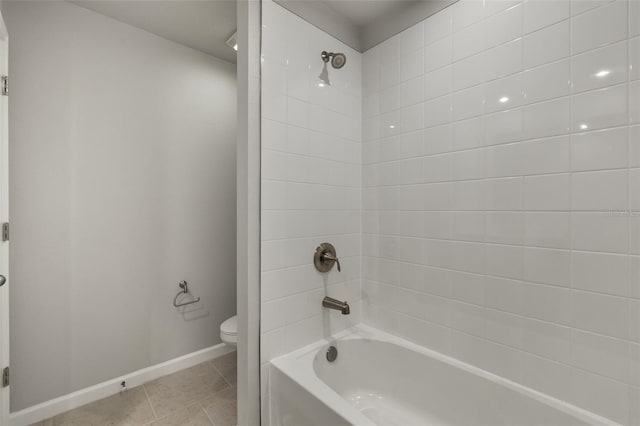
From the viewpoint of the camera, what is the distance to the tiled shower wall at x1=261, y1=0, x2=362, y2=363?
4.86 feet

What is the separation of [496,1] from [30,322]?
10.3 feet

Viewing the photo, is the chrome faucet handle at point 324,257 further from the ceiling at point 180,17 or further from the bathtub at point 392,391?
the ceiling at point 180,17

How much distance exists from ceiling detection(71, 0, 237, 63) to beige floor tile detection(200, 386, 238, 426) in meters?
2.66

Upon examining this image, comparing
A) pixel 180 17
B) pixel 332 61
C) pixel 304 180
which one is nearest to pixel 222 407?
pixel 304 180

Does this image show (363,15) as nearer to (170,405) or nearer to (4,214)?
(4,214)

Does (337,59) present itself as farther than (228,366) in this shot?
No

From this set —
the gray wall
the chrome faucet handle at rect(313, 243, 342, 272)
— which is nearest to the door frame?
the gray wall

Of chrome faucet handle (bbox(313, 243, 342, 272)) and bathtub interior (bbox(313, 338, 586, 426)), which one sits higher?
chrome faucet handle (bbox(313, 243, 342, 272))

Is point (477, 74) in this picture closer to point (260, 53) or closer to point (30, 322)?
point (260, 53)

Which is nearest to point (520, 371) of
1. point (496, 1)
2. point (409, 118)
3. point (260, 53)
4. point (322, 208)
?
point (322, 208)

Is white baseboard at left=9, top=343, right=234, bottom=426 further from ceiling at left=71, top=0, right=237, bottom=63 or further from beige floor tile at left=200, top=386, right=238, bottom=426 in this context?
ceiling at left=71, top=0, right=237, bottom=63

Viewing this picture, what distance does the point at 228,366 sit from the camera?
2.37 metres

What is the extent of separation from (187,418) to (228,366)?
0.61 meters


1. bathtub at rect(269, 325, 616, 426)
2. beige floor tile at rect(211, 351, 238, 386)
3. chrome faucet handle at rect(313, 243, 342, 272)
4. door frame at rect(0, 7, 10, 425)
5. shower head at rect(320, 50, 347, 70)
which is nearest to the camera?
bathtub at rect(269, 325, 616, 426)
